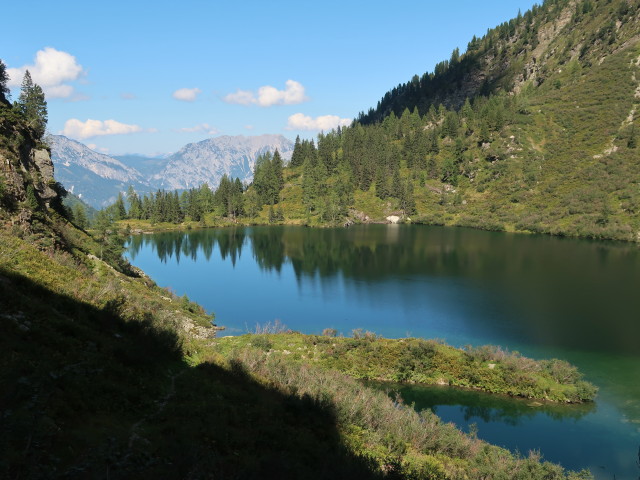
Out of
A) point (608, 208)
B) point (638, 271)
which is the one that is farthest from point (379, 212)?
point (638, 271)

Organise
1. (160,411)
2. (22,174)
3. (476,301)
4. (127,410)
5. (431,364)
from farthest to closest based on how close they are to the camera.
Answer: (476,301) < (22,174) < (431,364) < (160,411) < (127,410)

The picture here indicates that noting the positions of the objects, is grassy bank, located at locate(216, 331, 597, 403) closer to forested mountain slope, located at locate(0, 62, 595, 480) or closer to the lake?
the lake

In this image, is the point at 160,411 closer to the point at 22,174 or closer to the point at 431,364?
the point at 431,364

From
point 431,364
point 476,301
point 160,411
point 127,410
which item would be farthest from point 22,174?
point 476,301

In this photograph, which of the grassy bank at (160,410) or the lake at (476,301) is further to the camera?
the lake at (476,301)

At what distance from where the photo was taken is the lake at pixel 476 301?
34.7 m

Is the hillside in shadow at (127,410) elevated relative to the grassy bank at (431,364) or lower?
elevated

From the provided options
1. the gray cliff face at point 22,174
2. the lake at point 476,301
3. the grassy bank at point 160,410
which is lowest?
the lake at point 476,301

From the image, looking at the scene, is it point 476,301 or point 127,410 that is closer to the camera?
point 127,410

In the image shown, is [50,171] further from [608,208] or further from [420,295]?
Result: [608,208]

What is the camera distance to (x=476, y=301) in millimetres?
69375

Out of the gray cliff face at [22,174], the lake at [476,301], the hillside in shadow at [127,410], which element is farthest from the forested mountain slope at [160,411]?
the lake at [476,301]

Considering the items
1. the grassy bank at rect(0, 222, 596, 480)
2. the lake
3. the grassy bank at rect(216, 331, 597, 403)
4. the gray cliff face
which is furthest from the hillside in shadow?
the lake

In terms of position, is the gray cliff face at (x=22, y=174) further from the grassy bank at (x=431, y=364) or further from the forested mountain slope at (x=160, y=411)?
the grassy bank at (x=431, y=364)
